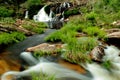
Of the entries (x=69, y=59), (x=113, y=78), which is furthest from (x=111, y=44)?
(x=113, y=78)

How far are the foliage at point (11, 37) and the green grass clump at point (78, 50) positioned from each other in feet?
12.4

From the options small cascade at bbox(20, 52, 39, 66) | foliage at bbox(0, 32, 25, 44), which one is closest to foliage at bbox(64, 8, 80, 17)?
foliage at bbox(0, 32, 25, 44)

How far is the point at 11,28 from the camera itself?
15.4 meters

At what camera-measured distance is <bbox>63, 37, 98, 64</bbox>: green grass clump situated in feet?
30.8

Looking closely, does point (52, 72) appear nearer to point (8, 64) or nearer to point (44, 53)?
point (8, 64)

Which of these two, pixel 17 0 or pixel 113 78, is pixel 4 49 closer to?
pixel 113 78

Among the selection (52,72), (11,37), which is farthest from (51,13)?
(52,72)

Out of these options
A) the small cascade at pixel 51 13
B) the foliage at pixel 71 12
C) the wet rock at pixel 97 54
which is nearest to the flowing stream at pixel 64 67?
the wet rock at pixel 97 54

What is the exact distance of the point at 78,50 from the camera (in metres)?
9.85

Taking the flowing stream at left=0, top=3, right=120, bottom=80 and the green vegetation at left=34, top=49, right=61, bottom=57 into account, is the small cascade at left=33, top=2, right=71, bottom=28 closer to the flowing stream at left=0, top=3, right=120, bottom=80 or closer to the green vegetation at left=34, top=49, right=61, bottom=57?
the flowing stream at left=0, top=3, right=120, bottom=80

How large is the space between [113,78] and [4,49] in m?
5.73

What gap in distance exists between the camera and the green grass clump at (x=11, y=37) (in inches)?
513

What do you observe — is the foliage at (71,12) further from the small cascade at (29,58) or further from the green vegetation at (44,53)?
the green vegetation at (44,53)

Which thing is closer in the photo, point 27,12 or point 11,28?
point 11,28
